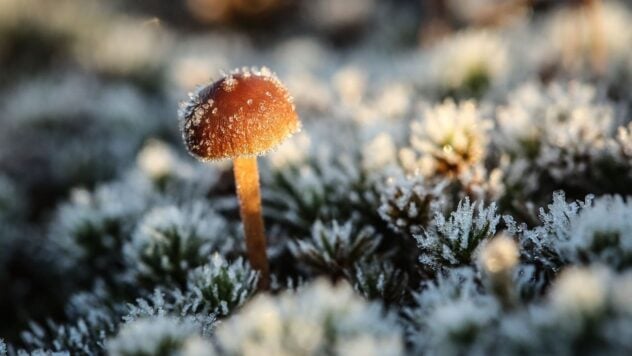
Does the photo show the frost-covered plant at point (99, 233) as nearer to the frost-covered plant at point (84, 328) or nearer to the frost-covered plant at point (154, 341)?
the frost-covered plant at point (84, 328)

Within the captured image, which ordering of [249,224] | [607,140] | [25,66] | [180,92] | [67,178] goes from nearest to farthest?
[249,224] < [607,140] < [67,178] < [180,92] < [25,66]

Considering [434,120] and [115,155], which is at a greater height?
[115,155]

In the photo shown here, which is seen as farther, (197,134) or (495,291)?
(197,134)

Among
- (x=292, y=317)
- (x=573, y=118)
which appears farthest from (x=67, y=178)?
(x=573, y=118)

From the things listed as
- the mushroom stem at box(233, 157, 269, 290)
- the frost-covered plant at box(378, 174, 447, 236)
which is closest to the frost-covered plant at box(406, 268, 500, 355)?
the frost-covered plant at box(378, 174, 447, 236)

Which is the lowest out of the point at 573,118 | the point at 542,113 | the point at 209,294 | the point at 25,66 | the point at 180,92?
the point at 209,294

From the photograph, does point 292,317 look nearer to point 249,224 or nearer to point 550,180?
point 249,224

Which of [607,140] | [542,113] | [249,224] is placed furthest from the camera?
[542,113]
